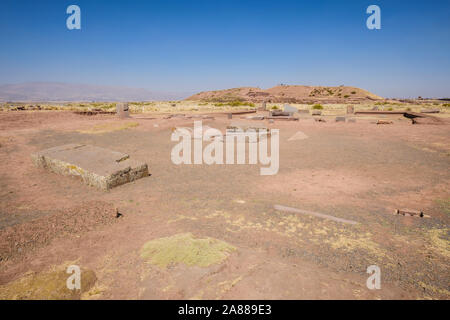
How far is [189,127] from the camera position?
50.2ft

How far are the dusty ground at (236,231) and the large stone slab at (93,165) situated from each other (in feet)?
0.86

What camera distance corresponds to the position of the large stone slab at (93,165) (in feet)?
19.2

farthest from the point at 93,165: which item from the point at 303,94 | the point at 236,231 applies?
the point at 303,94

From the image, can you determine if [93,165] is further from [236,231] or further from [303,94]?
[303,94]

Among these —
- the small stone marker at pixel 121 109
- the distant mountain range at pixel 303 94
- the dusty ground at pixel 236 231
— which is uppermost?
the distant mountain range at pixel 303 94

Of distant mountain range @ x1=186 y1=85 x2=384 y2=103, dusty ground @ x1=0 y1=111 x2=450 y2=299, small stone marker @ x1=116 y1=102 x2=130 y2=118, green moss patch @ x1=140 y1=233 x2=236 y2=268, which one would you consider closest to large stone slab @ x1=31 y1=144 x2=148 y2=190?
dusty ground @ x1=0 y1=111 x2=450 y2=299

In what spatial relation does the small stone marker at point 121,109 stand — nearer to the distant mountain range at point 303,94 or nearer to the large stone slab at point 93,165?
the large stone slab at point 93,165

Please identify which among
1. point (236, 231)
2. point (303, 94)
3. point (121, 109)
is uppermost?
point (303, 94)

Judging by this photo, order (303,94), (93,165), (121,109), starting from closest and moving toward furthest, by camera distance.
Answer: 1. (93,165)
2. (121,109)
3. (303,94)

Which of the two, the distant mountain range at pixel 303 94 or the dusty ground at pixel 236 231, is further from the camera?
the distant mountain range at pixel 303 94

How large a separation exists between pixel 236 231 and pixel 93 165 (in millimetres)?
4340

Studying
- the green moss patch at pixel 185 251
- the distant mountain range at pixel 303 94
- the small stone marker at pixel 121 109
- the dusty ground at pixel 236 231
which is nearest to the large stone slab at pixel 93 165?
the dusty ground at pixel 236 231

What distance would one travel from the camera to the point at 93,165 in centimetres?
619
